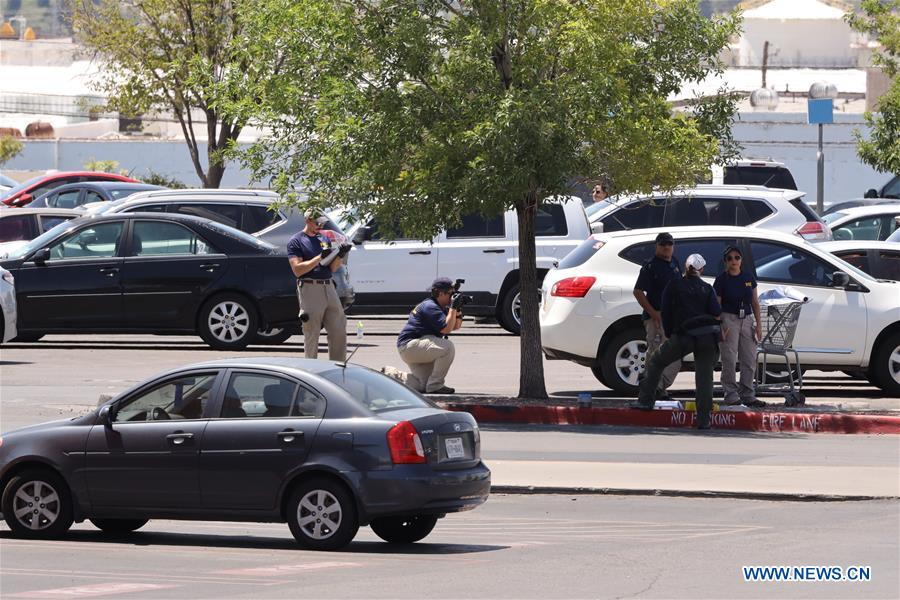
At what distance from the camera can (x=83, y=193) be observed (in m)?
33.3

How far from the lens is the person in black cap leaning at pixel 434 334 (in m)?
16.7

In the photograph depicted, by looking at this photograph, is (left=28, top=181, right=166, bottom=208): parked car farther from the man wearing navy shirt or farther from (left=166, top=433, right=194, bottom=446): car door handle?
(left=166, top=433, right=194, bottom=446): car door handle

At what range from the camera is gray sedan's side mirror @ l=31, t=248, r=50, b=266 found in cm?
2120

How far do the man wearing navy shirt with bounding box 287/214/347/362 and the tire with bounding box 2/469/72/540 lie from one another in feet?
20.8

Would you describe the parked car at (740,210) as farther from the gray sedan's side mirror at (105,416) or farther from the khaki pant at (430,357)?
the gray sedan's side mirror at (105,416)

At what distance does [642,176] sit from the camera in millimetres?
16156

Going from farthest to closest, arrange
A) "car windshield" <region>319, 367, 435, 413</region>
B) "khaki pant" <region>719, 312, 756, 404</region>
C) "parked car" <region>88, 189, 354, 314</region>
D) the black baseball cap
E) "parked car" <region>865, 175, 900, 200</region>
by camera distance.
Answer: "parked car" <region>865, 175, 900, 200</region>, "parked car" <region>88, 189, 354, 314</region>, the black baseball cap, "khaki pant" <region>719, 312, 756, 404</region>, "car windshield" <region>319, 367, 435, 413</region>

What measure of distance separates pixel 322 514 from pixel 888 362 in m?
9.32

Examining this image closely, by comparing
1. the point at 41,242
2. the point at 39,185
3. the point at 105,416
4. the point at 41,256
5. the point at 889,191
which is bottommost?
the point at 105,416

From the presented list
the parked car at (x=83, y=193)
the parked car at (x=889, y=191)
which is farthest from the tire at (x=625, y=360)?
the parked car at (x=889, y=191)

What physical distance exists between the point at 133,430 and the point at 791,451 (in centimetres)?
648

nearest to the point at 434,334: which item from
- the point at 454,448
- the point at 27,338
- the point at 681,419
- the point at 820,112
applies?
the point at 681,419

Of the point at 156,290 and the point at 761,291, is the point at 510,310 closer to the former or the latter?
the point at 156,290

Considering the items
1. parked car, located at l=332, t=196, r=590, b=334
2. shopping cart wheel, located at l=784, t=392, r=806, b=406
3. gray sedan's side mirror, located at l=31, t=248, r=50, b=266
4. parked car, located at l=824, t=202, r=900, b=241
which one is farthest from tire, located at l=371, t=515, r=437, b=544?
parked car, located at l=824, t=202, r=900, b=241
